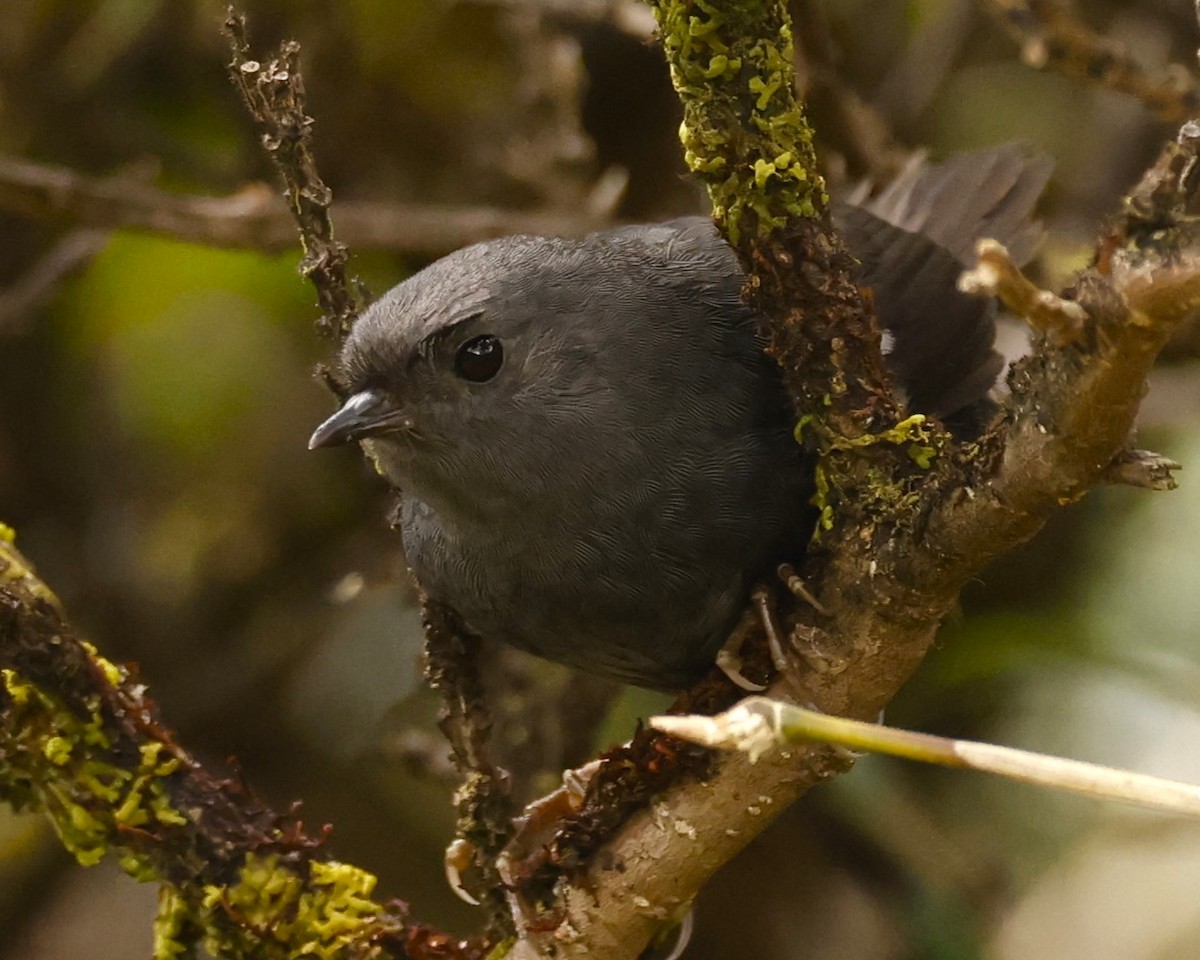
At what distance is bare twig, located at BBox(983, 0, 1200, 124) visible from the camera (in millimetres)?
2883

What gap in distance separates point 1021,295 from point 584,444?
100 cm

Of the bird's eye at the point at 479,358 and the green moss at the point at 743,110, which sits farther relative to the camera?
the bird's eye at the point at 479,358

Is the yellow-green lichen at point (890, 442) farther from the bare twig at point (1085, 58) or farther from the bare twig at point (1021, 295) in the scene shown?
the bare twig at point (1085, 58)

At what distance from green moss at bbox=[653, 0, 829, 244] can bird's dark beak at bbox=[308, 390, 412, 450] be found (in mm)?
671

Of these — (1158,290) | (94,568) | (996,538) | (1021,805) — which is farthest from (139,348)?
(1158,290)

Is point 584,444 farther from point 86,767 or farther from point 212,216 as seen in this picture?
point 212,216

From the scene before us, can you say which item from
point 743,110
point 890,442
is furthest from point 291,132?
point 890,442

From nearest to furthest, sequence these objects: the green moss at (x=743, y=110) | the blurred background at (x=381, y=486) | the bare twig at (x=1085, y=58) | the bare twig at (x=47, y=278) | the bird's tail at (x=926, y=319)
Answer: the green moss at (x=743, y=110)
the bird's tail at (x=926, y=319)
the bare twig at (x=1085, y=58)
the blurred background at (x=381, y=486)
the bare twig at (x=47, y=278)

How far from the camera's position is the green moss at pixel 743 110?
1.56 metres

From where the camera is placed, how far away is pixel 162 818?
6.63 feet

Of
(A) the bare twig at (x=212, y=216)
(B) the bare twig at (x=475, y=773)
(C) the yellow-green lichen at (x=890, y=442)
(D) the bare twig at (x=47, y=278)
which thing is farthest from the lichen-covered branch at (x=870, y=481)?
(D) the bare twig at (x=47, y=278)

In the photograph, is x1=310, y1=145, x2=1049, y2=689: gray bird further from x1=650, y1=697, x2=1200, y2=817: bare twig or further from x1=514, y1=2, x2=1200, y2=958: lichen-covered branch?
x1=650, y1=697, x2=1200, y2=817: bare twig

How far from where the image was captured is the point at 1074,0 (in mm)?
3908

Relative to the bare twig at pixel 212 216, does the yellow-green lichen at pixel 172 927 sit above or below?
below
